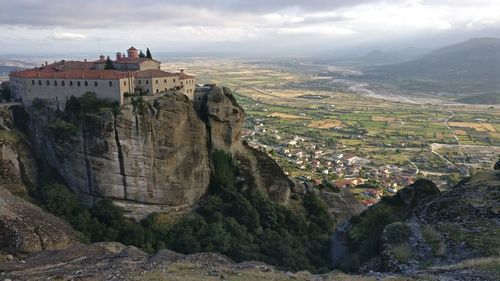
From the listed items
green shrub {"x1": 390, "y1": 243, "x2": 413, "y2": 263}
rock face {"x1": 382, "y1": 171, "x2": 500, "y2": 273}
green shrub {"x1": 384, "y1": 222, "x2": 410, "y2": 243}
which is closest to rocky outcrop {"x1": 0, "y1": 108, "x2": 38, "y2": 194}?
green shrub {"x1": 384, "y1": 222, "x2": 410, "y2": 243}

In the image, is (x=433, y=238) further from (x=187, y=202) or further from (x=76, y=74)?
(x=76, y=74)

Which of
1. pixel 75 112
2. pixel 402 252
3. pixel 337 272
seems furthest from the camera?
pixel 75 112

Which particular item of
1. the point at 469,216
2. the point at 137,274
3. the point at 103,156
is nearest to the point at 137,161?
the point at 103,156

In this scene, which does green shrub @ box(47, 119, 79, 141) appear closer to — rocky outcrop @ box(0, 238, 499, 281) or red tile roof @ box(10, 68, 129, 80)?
red tile roof @ box(10, 68, 129, 80)

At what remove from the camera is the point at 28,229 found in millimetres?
33000

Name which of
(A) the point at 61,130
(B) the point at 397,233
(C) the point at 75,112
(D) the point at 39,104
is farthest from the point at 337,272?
(D) the point at 39,104

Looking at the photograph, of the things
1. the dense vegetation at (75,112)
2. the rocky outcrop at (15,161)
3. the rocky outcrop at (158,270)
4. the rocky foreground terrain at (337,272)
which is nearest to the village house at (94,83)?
the dense vegetation at (75,112)

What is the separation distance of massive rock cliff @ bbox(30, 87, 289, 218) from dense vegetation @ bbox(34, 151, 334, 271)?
1.32 metres

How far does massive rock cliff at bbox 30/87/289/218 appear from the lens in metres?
43.9

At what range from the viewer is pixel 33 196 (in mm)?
44375

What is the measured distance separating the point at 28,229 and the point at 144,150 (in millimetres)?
13870

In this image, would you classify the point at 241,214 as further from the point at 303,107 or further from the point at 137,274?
the point at 303,107

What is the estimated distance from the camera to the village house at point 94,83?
→ 4703 cm

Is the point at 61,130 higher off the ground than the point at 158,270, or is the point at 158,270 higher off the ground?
the point at 61,130
